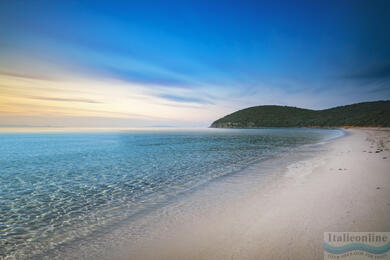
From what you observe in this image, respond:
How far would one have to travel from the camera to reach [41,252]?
15.2 feet

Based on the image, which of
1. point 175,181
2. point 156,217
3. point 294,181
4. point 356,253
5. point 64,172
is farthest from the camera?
point 64,172

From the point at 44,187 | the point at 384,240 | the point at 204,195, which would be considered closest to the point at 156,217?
the point at 204,195

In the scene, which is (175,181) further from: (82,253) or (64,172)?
(64,172)

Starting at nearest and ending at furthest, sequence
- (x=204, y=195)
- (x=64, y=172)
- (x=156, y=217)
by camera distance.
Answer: (x=156, y=217) < (x=204, y=195) < (x=64, y=172)

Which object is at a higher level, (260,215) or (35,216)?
(260,215)

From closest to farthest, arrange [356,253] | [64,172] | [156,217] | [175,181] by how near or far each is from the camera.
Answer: [356,253], [156,217], [175,181], [64,172]

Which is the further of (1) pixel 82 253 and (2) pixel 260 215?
(2) pixel 260 215

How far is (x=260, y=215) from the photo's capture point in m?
5.99

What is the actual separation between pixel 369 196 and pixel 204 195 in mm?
6409

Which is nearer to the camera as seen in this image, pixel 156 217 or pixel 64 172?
pixel 156 217

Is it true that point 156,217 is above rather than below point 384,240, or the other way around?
below

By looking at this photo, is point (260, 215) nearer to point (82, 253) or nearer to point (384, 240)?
point (384, 240)

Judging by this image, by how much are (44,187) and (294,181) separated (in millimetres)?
14259

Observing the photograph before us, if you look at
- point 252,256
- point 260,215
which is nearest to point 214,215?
point 260,215
